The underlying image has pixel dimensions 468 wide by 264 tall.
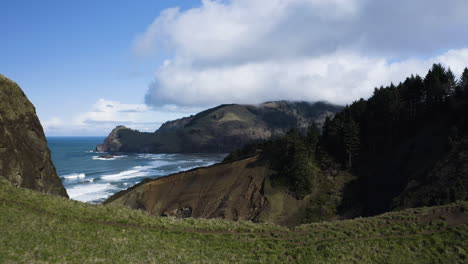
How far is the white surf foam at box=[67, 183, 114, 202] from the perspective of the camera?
80562 millimetres

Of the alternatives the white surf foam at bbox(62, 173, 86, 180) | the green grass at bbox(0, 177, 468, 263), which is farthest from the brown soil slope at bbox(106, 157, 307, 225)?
the white surf foam at bbox(62, 173, 86, 180)

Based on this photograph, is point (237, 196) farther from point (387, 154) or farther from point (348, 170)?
point (387, 154)

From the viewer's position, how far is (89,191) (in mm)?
89938

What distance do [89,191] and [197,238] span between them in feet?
264

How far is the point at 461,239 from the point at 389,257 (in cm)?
610

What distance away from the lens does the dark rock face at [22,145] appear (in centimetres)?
4178

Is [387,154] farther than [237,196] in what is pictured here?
Yes

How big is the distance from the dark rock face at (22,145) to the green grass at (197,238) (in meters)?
19.9

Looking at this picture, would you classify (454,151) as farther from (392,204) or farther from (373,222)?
(373,222)

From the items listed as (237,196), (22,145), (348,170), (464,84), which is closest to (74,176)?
(22,145)

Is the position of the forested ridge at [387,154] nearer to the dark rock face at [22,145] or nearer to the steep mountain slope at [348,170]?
the steep mountain slope at [348,170]

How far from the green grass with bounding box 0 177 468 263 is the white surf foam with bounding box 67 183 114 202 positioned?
60361mm

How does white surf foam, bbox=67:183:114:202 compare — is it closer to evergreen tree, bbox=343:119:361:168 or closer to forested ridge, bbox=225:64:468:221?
forested ridge, bbox=225:64:468:221

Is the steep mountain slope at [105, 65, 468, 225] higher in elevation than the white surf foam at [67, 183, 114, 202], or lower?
higher
